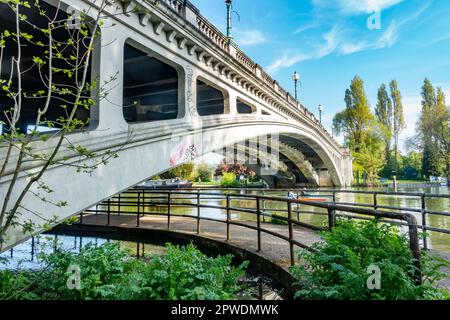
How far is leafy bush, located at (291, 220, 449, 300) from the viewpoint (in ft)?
7.61

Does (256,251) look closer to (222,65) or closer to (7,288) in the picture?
(7,288)

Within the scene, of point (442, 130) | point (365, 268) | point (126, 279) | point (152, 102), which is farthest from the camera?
point (442, 130)

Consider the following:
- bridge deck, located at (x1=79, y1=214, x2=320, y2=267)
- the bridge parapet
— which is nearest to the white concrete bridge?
the bridge parapet

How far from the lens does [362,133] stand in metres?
46.4

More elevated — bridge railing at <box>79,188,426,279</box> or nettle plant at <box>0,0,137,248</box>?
nettle plant at <box>0,0,137,248</box>

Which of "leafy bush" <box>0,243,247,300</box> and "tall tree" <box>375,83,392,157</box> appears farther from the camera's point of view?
"tall tree" <box>375,83,392,157</box>

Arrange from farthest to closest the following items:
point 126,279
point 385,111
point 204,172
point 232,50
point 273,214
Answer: point 204,172 → point 385,111 → point 232,50 → point 273,214 → point 126,279

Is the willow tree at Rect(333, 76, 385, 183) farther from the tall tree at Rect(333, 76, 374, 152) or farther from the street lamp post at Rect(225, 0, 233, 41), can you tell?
the street lamp post at Rect(225, 0, 233, 41)

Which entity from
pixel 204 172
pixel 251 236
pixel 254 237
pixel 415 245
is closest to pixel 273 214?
pixel 254 237

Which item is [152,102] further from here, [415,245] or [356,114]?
[356,114]

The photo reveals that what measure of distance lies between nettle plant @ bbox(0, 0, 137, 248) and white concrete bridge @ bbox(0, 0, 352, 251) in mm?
78

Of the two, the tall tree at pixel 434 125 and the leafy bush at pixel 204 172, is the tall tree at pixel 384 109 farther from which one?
the leafy bush at pixel 204 172

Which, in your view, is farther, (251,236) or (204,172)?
(204,172)

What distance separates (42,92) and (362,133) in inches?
1945
